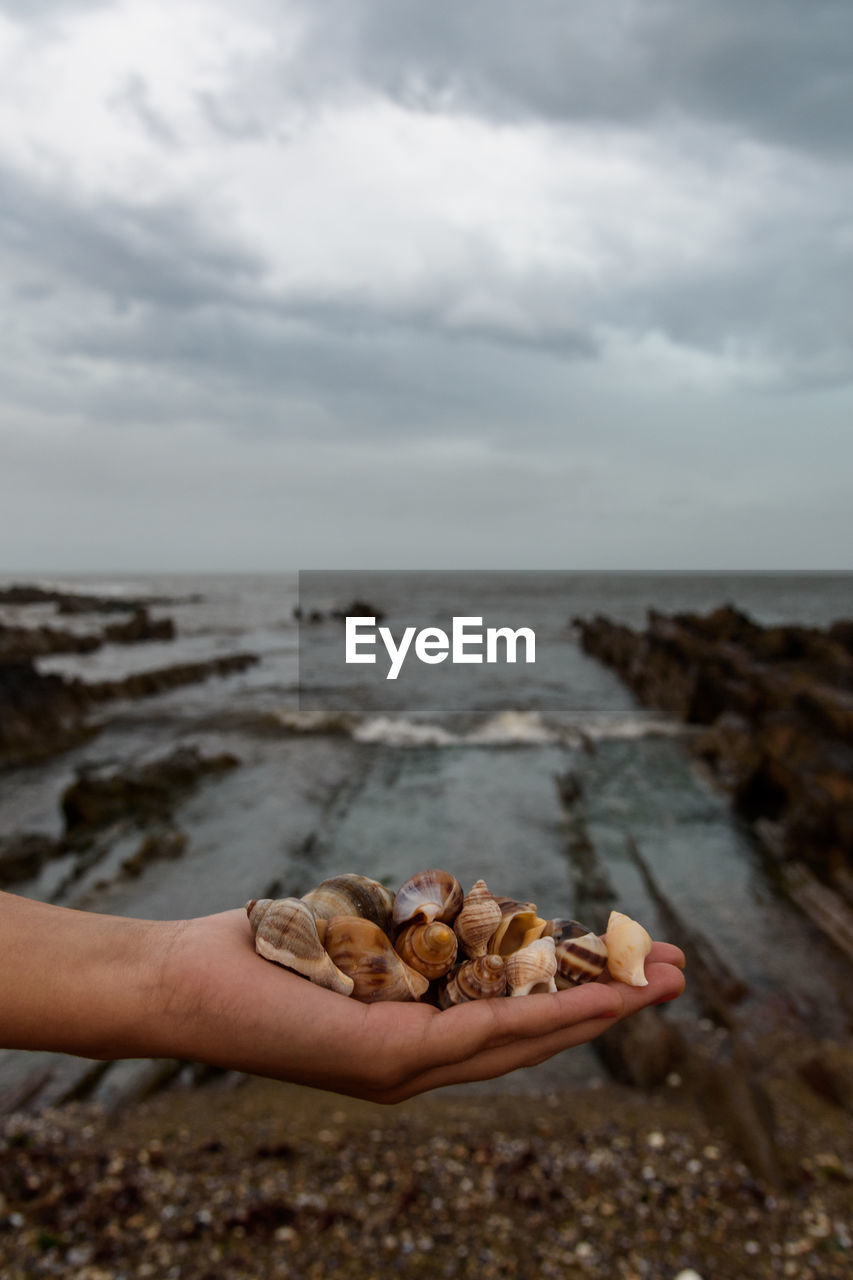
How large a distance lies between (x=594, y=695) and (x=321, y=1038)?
2443cm

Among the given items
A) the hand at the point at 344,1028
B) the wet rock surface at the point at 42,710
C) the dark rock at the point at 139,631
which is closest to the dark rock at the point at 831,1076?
the hand at the point at 344,1028

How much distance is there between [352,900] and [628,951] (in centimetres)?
111

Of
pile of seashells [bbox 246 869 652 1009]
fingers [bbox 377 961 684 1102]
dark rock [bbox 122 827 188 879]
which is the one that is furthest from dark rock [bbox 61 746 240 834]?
fingers [bbox 377 961 684 1102]

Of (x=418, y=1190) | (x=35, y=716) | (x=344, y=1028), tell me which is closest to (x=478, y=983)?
(x=344, y=1028)

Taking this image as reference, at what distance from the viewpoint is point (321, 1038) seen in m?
2.23

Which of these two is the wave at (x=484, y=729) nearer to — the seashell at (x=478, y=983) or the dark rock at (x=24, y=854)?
the dark rock at (x=24, y=854)

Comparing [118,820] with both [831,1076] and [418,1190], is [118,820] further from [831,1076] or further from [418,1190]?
[831,1076]

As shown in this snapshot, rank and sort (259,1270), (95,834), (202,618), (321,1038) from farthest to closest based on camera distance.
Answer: (202,618)
(95,834)
(259,1270)
(321,1038)

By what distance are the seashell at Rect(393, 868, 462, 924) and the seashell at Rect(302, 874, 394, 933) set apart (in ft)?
0.18

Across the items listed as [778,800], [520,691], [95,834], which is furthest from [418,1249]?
[520,691]

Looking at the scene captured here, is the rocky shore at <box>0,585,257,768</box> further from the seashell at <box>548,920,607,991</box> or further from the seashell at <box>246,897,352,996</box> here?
the seashell at <box>548,920,607,991</box>

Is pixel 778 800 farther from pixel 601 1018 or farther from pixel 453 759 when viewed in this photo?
pixel 601 1018

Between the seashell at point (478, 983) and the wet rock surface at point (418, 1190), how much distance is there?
256 cm

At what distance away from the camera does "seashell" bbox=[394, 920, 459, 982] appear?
2.81m
